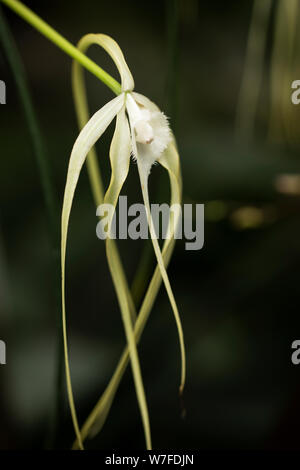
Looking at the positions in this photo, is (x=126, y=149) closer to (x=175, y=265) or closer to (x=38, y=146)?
(x=38, y=146)

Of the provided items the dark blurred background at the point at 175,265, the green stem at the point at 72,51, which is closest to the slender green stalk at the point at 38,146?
the green stem at the point at 72,51

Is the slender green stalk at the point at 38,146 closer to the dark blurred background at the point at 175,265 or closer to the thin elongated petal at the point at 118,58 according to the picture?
the thin elongated petal at the point at 118,58

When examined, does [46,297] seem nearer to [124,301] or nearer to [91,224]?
[91,224]

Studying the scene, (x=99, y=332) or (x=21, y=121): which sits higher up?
(x=21, y=121)

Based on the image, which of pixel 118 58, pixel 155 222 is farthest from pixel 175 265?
pixel 118 58

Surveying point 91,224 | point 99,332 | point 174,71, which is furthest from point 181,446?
point 174,71

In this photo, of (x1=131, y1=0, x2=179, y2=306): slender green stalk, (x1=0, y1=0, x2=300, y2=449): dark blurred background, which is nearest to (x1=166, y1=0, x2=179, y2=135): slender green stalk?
(x1=131, y1=0, x2=179, y2=306): slender green stalk
